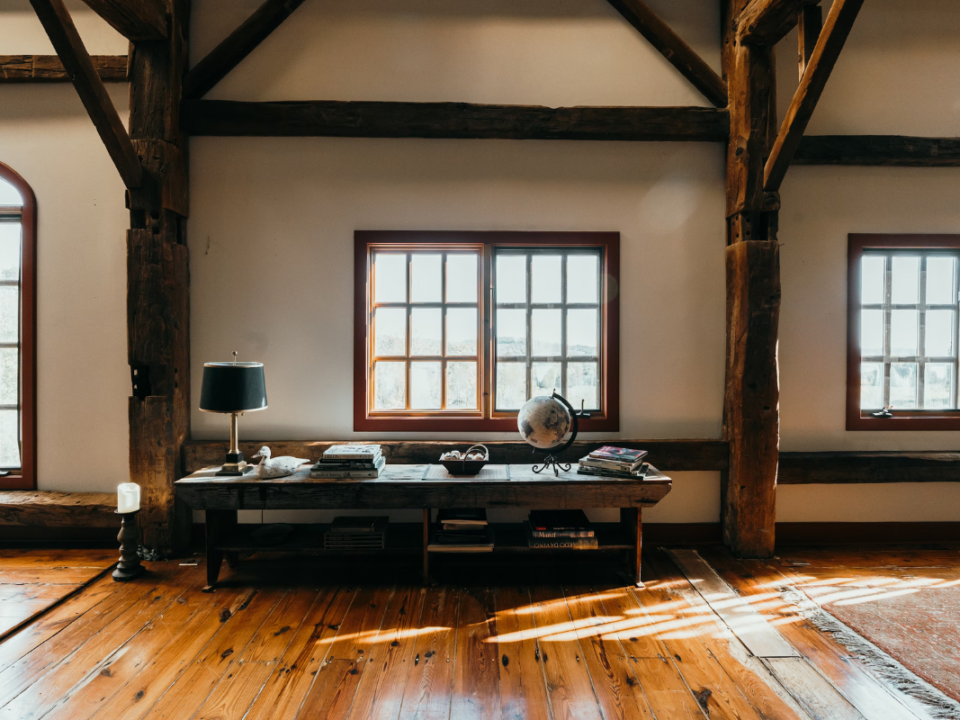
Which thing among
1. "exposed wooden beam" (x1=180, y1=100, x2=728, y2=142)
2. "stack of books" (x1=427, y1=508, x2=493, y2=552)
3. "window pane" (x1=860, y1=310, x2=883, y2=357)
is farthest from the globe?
"window pane" (x1=860, y1=310, x2=883, y2=357)

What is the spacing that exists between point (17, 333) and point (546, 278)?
4.25 meters

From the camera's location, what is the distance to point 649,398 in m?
4.04

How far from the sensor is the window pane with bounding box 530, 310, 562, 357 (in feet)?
13.5

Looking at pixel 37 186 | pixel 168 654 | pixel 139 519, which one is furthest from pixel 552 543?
pixel 37 186

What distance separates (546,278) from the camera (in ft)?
13.5

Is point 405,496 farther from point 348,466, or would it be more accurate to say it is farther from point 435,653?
point 435,653

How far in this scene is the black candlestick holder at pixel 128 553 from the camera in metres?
3.41

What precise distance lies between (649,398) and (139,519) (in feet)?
12.9

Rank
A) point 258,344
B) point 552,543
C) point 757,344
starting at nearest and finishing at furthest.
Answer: point 552,543 < point 757,344 < point 258,344

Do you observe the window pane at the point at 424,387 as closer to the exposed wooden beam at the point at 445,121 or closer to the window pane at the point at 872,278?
the exposed wooden beam at the point at 445,121

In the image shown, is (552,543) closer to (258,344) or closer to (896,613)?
(896,613)

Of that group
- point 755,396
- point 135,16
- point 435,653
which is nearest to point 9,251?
point 135,16

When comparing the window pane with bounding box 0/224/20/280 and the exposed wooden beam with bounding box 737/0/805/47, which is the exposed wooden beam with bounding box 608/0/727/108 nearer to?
the exposed wooden beam with bounding box 737/0/805/47

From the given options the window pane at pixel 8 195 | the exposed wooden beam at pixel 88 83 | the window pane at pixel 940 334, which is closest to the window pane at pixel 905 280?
the window pane at pixel 940 334
